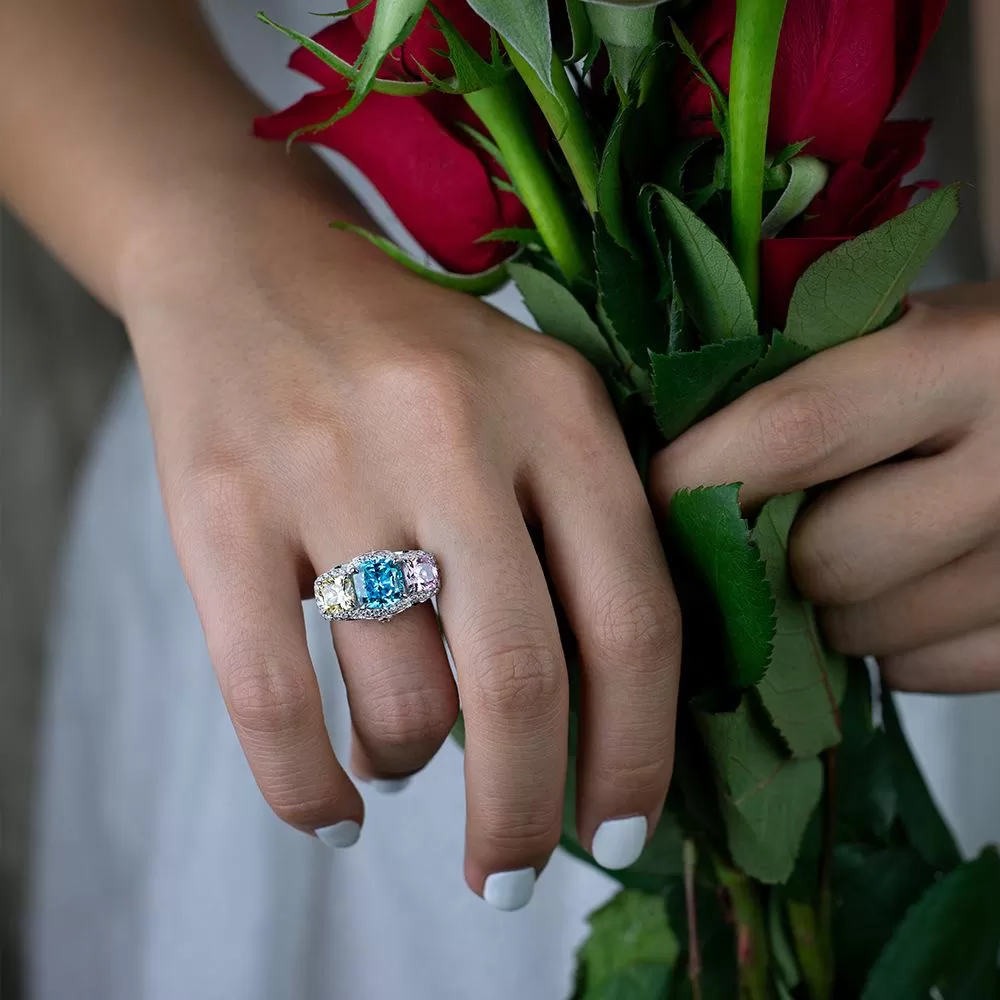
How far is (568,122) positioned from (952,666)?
0.32 metres

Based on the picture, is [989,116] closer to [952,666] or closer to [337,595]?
[952,666]

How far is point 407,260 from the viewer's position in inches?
16.5

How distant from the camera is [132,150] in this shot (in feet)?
1.72

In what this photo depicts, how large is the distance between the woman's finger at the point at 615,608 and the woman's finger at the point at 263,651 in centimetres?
10

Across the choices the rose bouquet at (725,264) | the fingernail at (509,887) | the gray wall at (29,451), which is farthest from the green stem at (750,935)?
the gray wall at (29,451)

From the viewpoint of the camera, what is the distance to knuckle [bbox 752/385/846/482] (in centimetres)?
38

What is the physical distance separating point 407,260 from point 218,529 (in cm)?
13

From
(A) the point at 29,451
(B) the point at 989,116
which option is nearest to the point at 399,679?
(B) the point at 989,116

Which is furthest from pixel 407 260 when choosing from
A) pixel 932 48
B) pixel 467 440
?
pixel 932 48

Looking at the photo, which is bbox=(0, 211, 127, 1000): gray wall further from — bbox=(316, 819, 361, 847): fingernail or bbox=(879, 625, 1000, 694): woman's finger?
bbox=(879, 625, 1000, 694): woman's finger

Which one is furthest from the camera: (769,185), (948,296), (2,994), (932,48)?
(2,994)

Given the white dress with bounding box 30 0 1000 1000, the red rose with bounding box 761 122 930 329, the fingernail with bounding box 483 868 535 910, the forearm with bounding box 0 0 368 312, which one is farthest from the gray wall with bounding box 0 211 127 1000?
the red rose with bounding box 761 122 930 329

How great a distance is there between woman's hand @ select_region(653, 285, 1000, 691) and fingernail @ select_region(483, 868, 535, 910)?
161mm

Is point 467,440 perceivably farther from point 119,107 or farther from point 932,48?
point 932,48
